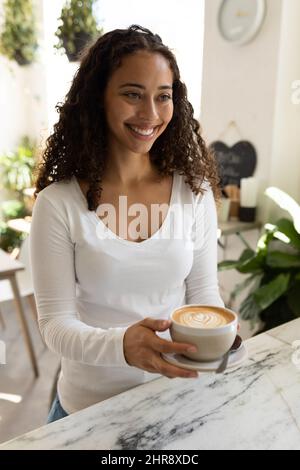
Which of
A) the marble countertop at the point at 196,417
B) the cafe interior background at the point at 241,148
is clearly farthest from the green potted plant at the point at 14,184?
the marble countertop at the point at 196,417

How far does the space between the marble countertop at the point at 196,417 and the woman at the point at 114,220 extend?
0.10 meters

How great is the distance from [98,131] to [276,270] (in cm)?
120

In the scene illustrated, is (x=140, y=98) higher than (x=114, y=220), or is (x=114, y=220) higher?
(x=140, y=98)

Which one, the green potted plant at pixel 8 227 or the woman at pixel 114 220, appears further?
the green potted plant at pixel 8 227

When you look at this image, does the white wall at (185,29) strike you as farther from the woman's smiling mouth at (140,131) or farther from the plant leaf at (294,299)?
the woman's smiling mouth at (140,131)

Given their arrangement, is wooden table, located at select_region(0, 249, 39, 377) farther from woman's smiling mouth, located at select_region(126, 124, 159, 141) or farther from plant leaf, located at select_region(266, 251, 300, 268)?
woman's smiling mouth, located at select_region(126, 124, 159, 141)

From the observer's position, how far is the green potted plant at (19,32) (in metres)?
3.66

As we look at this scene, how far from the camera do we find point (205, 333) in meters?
0.70

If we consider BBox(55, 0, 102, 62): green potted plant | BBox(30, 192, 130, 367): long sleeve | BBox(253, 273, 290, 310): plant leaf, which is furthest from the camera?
BBox(55, 0, 102, 62): green potted plant

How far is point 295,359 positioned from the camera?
958 mm

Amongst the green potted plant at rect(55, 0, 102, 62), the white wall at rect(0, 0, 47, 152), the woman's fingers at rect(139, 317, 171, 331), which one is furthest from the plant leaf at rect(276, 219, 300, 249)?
the white wall at rect(0, 0, 47, 152)

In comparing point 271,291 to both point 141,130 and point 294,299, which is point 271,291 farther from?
point 141,130

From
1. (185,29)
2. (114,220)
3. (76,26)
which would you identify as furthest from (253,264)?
(76,26)

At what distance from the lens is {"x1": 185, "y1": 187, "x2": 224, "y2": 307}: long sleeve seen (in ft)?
3.67
